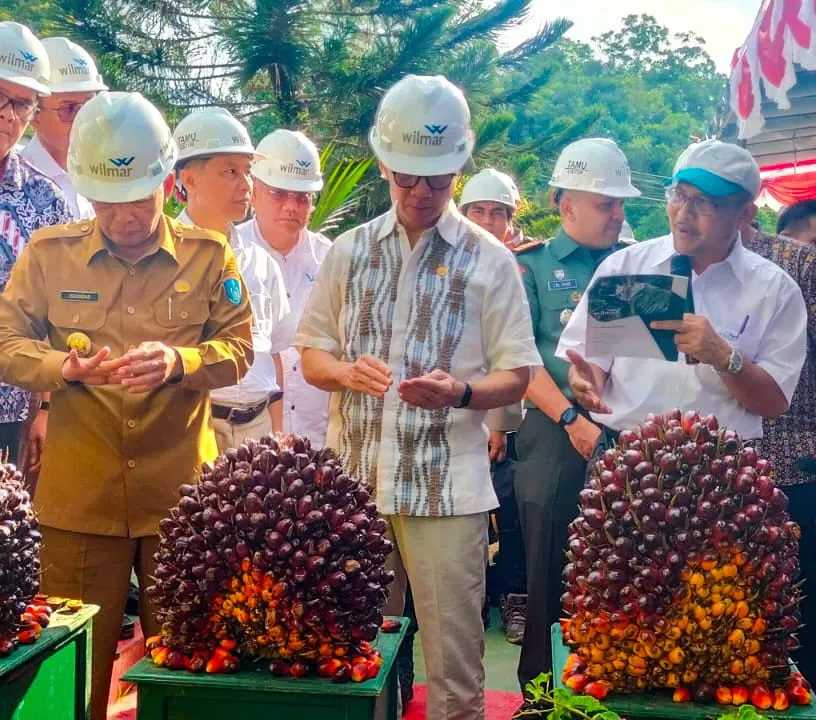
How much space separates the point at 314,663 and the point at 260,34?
10896 millimetres

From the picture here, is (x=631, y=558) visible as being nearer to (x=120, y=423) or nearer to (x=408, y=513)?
(x=408, y=513)

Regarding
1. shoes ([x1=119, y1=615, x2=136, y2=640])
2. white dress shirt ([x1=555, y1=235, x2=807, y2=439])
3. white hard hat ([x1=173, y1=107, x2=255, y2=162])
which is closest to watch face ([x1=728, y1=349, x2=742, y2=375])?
white dress shirt ([x1=555, y1=235, x2=807, y2=439])

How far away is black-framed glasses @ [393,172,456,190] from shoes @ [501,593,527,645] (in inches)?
104

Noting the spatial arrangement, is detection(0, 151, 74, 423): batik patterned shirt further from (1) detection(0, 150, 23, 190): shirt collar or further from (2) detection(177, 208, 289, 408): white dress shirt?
(2) detection(177, 208, 289, 408): white dress shirt

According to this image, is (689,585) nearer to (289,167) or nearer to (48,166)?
(289,167)

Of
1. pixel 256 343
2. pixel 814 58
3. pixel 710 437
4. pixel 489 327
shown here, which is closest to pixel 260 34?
pixel 814 58

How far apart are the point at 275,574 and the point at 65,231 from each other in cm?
126

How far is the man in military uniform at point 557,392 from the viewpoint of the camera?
3611mm

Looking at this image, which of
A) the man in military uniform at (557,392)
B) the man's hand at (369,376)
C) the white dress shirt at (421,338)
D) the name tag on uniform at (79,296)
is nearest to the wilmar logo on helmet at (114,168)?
the name tag on uniform at (79,296)

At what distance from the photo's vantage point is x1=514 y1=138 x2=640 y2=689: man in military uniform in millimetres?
3611

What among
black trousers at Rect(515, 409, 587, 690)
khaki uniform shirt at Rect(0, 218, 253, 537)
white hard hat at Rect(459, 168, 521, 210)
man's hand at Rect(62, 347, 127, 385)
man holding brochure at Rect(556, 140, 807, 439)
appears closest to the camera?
man's hand at Rect(62, 347, 127, 385)

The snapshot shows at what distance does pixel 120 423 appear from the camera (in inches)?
107

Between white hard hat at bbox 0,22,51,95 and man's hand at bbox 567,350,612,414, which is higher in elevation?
white hard hat at bbox 0,22,51,95

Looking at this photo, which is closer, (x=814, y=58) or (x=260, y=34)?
(x=814, y=58)
